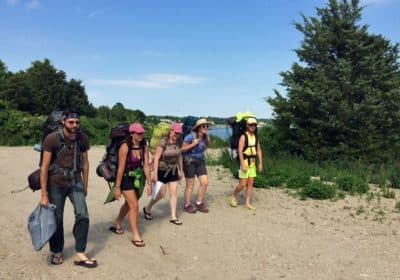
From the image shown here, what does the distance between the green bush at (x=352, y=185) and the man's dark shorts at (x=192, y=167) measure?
13.2ft

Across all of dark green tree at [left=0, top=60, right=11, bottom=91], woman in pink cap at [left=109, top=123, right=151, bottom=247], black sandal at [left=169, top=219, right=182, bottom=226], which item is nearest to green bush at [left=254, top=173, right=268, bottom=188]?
black sandal at [left=169, top=219, right=182, bottom=226]

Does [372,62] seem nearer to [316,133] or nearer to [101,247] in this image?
[316,133]

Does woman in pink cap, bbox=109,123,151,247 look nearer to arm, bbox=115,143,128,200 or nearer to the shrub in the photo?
arm, bbox=115,143,128,200

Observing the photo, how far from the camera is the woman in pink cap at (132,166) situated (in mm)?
6148

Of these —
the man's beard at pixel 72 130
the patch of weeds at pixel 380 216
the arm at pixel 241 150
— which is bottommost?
the patch of weeds at pixel 380 216

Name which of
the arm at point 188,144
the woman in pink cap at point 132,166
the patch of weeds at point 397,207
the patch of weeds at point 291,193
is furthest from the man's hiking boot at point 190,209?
the patch of weeds at point 397,207

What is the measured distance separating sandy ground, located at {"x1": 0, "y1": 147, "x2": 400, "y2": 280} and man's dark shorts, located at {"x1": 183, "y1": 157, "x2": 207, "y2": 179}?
0.80m

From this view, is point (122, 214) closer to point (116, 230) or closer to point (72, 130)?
point (116, 230)

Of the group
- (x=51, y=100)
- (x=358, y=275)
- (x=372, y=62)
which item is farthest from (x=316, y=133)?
(x=51, y=100)

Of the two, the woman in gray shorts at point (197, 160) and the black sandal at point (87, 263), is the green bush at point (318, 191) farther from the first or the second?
the black sandal at point (87, 263)

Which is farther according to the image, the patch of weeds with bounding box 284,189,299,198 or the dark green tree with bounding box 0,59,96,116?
the dark green tree with bounding box 0,59,96,116

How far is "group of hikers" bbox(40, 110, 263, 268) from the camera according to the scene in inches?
214

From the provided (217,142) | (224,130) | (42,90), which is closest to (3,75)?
(42,90)

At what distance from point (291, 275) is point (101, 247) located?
276 centimetres
